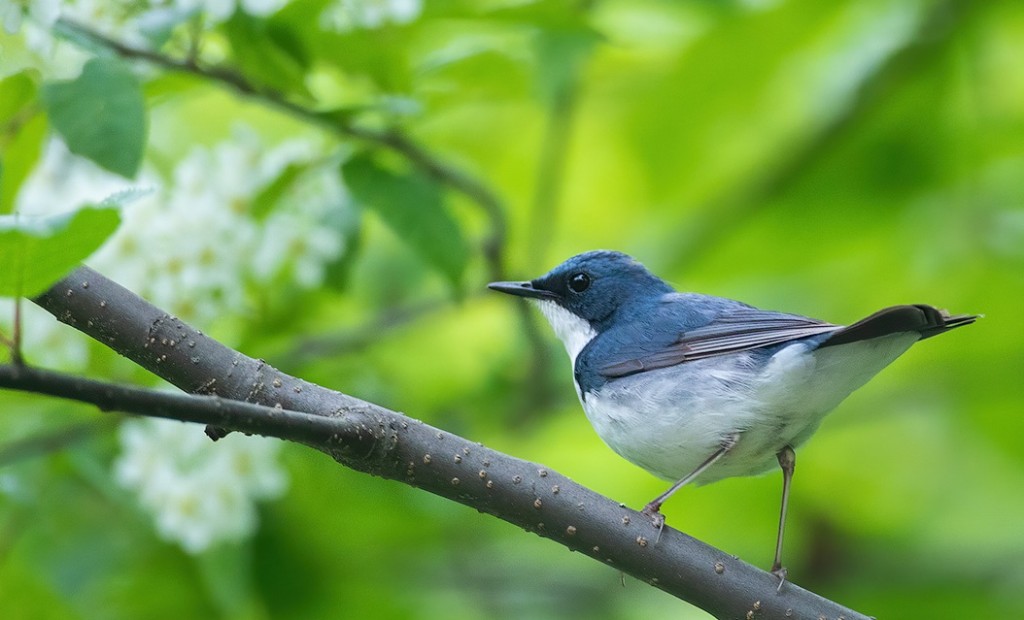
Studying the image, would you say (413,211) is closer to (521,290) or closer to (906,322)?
(521,290)

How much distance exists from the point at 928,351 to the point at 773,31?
173 cm

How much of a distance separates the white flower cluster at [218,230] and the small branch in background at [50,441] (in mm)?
531

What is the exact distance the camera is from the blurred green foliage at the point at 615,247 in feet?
12.9

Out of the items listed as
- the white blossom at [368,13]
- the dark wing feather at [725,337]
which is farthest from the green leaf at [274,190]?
the dark wing feather at [725,337]

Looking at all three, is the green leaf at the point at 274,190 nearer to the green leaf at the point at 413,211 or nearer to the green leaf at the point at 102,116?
the green leaf at the point at 413,211

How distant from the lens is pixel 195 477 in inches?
154

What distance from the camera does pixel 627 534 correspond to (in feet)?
8.61

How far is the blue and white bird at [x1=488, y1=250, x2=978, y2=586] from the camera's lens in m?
3.25

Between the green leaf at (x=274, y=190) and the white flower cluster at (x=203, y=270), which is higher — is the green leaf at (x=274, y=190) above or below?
above

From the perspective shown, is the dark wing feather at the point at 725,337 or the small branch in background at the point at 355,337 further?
the small branch in background at the point at 355,337

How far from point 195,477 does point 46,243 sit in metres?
2.24

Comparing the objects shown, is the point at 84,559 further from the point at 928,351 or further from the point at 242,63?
the point at 928,351

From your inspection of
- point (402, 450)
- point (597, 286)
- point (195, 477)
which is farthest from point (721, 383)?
point (195, 477)

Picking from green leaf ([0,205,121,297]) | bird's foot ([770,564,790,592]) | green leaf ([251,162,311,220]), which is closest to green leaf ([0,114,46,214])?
green leaf ([251,162,311,220])
